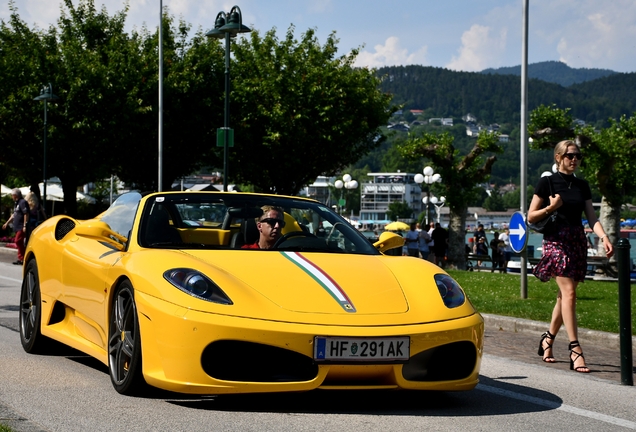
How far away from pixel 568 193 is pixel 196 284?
3718 mm

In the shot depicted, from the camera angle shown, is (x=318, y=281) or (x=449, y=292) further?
(x=449, y=292)

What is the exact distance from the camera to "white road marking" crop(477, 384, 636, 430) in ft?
18.2

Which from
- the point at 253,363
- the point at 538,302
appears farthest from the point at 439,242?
the point at 253,363

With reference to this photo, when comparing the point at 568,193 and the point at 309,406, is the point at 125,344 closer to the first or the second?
the point at 309,406

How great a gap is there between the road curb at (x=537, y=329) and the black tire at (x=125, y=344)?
534cm

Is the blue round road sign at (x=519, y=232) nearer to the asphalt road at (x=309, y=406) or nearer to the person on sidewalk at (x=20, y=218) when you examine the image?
the asphalt road at (x=309, y=406)

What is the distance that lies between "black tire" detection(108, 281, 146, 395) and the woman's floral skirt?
348 centimetres

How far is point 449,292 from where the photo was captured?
5.98 meters

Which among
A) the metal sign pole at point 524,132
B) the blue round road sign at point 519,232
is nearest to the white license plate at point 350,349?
the blue round road sign at point 519,232

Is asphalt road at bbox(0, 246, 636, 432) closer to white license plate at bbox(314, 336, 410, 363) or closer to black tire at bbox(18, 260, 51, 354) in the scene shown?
black tire at bbox(18, 260, 51, 354)

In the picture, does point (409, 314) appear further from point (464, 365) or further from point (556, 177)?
point (556, 177)

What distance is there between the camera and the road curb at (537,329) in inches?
395

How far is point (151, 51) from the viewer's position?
153ft

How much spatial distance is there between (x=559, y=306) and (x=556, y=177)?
40.4 inches
